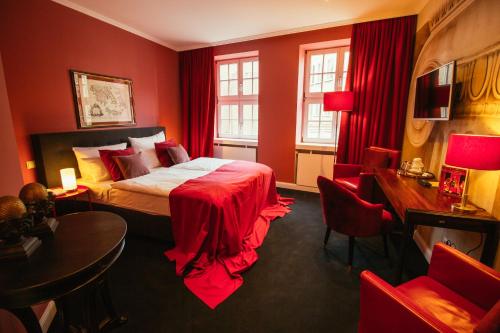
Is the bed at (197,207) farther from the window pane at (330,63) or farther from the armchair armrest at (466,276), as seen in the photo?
the window pane at (330,63)

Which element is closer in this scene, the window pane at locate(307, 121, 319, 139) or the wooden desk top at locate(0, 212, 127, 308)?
the wooden desk top at locate(0, 212, 127, 308)

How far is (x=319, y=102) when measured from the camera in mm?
4031

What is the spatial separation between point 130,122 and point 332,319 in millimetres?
3717

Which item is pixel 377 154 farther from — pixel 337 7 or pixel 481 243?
pixel 337 7

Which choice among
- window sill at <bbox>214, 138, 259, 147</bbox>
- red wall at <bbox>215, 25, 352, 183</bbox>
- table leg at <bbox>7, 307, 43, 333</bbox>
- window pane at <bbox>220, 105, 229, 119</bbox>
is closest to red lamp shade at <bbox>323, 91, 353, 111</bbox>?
red wall at <bbox>215, 25, 352, 183</bbox>

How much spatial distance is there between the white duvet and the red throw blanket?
18cm

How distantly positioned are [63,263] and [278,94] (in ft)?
12.2

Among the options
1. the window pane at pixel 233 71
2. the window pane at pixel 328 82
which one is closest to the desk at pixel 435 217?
the window pane at pixel 328 82

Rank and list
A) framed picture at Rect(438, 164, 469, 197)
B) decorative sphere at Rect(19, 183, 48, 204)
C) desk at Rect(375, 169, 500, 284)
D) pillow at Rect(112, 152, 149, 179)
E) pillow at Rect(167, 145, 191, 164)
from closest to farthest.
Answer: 1. decorative sphere at Rect(19, 183, 48, 204)
2. desk at Rect(375, 169, 500, 284)
3. framed picture at Rect(438, 164, 469, 197)
4. pillow at Rect(112, 152, 149, 179)
5. pillow at Rect(167, 145, 191, 164)

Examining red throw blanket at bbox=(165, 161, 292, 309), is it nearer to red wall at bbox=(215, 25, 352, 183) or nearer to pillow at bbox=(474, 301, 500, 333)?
pillow at bbox=(474, 301, 500, 333)

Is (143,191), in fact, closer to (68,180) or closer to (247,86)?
(68,180)

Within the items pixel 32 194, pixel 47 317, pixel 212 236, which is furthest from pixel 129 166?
pixel 32 194

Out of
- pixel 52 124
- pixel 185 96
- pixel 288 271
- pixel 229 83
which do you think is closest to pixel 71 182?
pixel 52 124

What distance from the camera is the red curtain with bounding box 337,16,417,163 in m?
3.09
